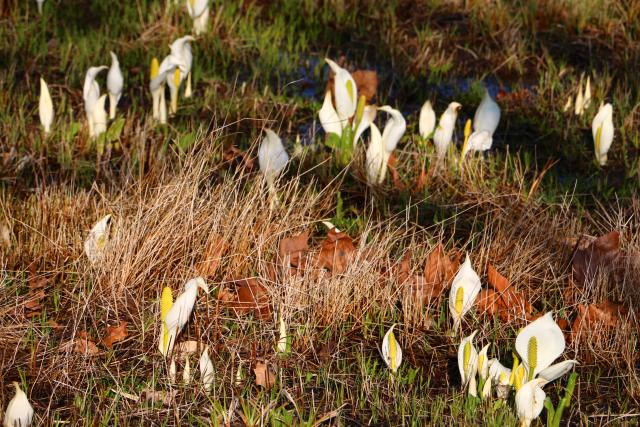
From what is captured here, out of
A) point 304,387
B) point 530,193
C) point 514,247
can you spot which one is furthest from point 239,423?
point 530,193

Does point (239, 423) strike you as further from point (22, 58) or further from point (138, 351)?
point (22, 58)

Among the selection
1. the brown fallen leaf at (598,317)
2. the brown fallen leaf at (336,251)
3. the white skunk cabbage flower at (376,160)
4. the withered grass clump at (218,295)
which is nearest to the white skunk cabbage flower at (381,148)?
the white skunk cabbage flower at (376,160)

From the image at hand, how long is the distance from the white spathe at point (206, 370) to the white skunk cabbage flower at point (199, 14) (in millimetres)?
2391

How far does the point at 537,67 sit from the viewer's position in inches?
173

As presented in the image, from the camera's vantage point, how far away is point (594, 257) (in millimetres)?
2672

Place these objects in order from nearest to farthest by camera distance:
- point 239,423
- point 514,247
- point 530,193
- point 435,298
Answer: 1. point 239,423
2. point 435,298
3. point 514,247
4. point 530,193

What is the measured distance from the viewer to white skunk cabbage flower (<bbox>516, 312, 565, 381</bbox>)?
2.12 meters

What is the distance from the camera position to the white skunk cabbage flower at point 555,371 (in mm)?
2177

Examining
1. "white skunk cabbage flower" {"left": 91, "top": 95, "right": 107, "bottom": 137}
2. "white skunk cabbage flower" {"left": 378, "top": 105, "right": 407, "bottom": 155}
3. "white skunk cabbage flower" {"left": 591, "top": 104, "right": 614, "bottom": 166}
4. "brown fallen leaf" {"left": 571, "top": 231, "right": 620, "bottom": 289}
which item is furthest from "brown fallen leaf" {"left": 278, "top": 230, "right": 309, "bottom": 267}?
"white skunk cabbage flower" {"left": 591, "top": 104, "right": 614, "bottom": 166}

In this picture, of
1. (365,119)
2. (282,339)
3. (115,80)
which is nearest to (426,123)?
(365,119)

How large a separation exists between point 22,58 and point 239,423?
2645 millimetres

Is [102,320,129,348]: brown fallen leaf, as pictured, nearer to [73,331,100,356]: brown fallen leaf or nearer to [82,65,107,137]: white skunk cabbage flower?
[73,331,100,356]: brown fallen leaf

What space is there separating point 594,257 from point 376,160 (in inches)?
34.7

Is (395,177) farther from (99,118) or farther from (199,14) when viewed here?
(199,14)
